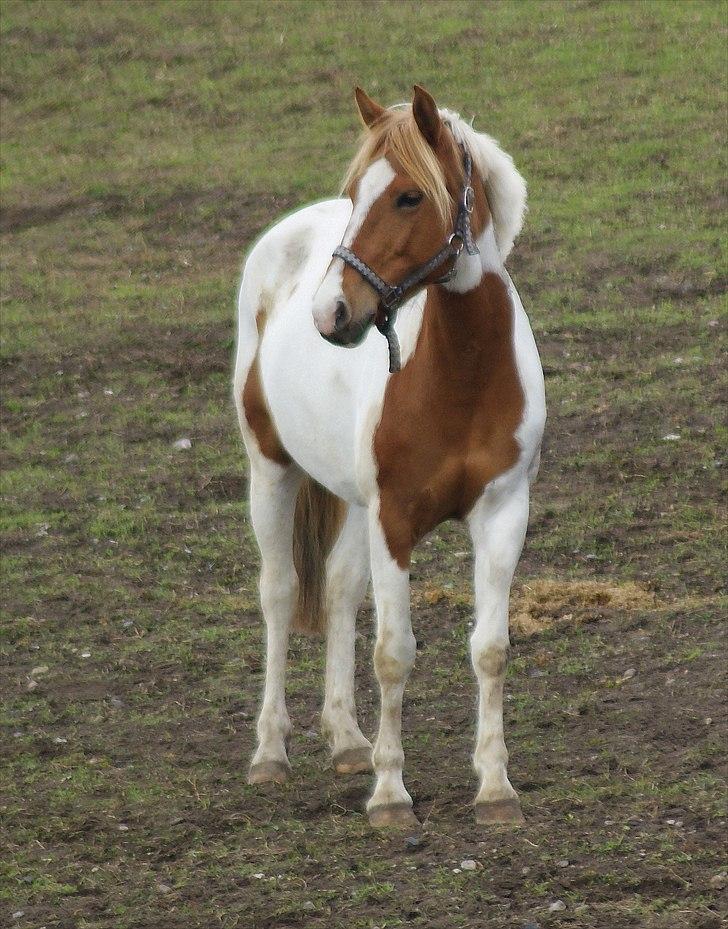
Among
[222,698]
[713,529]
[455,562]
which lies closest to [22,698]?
[222,698]

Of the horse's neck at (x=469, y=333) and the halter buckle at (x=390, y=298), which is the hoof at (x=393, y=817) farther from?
the halter buckle at (x=390, y=298)

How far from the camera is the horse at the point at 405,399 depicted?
4297 millimetres

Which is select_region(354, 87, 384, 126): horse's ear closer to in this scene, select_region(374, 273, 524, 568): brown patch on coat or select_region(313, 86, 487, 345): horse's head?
select_region(313, 86, 487, 345): horse's head

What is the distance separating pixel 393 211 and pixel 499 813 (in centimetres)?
191

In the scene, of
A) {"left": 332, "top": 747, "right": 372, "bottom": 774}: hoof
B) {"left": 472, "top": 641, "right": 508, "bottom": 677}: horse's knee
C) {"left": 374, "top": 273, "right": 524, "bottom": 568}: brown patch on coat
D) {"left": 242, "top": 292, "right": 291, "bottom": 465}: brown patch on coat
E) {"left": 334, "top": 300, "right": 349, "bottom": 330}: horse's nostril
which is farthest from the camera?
{"left": 242, "top": 292, "right": 291, "bottom": 465}: brown patch on coat

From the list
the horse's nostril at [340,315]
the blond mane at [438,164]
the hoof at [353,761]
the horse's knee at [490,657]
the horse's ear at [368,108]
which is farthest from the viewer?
the hoof at [353,761]

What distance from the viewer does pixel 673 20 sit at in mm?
16281

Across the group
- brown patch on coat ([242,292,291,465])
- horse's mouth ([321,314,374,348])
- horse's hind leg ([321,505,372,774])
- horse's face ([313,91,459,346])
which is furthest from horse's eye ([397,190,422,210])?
horse's hind leg ([321,505,372,774])

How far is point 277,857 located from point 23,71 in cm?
1465

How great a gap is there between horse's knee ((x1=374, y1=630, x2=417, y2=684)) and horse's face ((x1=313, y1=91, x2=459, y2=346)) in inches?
43.2

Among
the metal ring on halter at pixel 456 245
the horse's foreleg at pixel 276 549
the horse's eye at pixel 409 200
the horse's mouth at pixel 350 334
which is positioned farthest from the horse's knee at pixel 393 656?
the horse's eye at pixel 409 200

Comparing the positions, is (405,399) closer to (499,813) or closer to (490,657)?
(490,657)

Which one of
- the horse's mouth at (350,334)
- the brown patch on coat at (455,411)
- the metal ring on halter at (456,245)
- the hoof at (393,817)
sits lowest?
the hoof at (393,817)

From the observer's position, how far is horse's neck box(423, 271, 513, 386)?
462 cm
